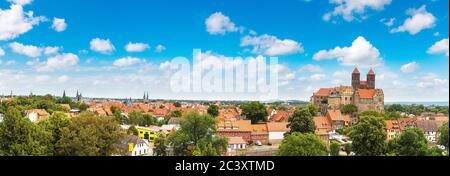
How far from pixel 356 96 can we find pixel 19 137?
1168 inches

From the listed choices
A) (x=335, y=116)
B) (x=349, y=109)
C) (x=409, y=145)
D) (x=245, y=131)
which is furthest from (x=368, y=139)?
(x=349, y=109)

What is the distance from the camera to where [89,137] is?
33.4 ft

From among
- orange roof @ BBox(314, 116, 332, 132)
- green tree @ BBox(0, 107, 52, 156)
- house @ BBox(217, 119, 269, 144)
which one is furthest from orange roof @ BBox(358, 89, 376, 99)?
green tree @ BBox(0, 107, 52, 156)

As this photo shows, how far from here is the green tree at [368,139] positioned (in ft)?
40.2

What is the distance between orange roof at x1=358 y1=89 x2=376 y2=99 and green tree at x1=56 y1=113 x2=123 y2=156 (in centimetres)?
2660

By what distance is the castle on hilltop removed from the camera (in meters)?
33.8

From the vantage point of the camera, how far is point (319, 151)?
34.1 feet

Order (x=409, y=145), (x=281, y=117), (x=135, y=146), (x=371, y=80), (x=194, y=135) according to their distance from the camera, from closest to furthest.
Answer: (x=409, y=145)
(x=194, y=135)
(x=135, y=146)
(x=281, y=117)
(x=371, y=80)

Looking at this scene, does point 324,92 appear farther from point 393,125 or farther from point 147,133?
point 147,133

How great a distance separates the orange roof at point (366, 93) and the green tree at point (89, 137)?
2660 centimetres

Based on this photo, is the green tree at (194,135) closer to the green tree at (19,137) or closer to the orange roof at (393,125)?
the green tree at (19,137)

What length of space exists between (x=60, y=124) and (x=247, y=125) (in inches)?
436
